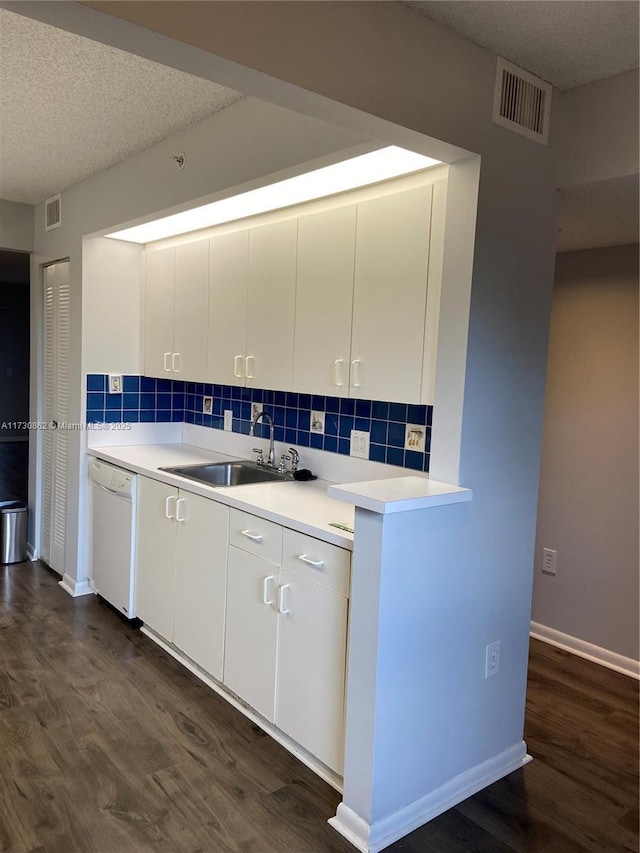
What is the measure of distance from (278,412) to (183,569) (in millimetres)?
979

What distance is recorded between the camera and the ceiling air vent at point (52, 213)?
13.6 ft

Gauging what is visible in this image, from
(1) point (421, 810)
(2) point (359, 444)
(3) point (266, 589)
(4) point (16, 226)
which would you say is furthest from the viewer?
(4) point (16, 226)

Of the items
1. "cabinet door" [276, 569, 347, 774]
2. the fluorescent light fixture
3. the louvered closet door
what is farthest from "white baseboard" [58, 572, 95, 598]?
the fluorescent light fixture

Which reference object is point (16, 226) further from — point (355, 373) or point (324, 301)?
point (355, 373)

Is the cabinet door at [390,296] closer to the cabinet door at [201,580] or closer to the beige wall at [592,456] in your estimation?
the cabinet door at [201,580]

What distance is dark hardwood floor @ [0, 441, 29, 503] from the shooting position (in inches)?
264

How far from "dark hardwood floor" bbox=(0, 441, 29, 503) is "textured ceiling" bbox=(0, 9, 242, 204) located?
3.52 meters

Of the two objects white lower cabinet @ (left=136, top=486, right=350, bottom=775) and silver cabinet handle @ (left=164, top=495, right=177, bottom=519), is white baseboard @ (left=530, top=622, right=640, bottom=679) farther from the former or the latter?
silver cabinet handle @ (left=164, top=495, right=177, bottom=519)

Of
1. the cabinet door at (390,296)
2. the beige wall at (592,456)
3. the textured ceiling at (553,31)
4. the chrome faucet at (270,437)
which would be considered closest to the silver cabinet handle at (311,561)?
the cabinet door at (390,296)

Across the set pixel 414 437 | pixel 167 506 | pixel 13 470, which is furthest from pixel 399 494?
pixel 13 470

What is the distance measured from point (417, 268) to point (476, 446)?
66 centimetres

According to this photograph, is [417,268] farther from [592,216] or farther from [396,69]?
[592,216]

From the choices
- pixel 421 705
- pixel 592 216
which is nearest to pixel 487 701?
pixel 421 705

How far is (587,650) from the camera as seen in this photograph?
11.1 feet
